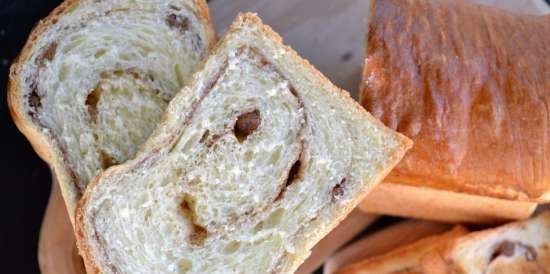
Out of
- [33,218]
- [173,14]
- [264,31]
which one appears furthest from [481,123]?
[33,218]

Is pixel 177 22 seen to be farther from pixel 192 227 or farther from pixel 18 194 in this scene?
pixel 18 194

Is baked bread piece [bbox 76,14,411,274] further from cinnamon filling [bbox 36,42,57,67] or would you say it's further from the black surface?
the black surface

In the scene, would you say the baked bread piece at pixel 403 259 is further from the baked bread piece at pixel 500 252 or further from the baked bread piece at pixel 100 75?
the baked bread piece at pixel 100 75

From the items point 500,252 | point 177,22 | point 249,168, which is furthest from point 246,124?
point 500,252

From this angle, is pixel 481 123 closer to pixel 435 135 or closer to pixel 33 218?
pixel 435 135

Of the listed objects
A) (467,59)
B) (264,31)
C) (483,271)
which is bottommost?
(483,271)
